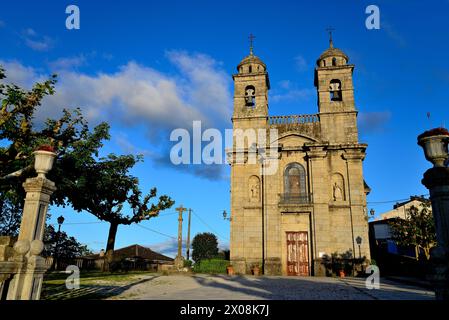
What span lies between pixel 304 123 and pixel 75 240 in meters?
31.1

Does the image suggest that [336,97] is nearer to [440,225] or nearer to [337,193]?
[337,193]

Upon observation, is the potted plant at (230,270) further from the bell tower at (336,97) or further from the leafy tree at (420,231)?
the leafy tree at (420,231)

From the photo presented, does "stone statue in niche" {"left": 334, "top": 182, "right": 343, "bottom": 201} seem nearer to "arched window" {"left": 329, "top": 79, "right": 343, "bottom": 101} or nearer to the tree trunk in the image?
"arched window" {"left": 329, "top": 79, "right": 343, "bottom": 101}

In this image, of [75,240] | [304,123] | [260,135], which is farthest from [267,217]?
[75,240]

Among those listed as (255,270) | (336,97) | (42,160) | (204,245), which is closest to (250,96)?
(336,97)

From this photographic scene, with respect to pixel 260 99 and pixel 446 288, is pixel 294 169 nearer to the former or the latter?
pixel 260 99

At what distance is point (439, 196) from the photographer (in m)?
4.92

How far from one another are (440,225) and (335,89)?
945 inches

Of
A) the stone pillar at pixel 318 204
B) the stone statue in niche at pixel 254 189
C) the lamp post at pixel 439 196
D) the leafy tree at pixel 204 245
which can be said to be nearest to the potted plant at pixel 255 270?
the stone pillar at pixel 318 204

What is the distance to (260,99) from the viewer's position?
2772 centimetres

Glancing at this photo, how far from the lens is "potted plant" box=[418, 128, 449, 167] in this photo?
16.9 feet
